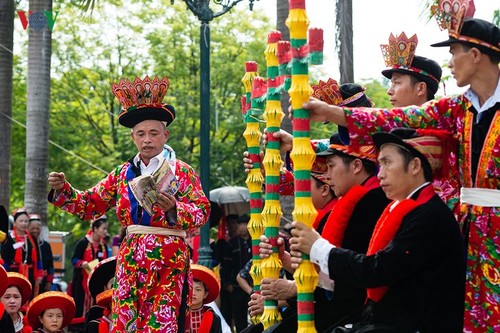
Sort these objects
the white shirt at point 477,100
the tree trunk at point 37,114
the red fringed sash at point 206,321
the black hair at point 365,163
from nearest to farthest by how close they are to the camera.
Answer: the white shirt at point 477,100 → the black hair at point 365,163 → the red fringed sash at point 206,321 → the tree trunk at point 37,114

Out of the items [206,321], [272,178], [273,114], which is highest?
[273,114]

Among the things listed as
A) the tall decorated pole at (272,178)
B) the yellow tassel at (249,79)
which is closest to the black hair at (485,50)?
the tall decorated pole at (272,178)

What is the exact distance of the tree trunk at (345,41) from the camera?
13.6 metres

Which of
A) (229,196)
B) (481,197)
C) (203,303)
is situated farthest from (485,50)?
(229,196)

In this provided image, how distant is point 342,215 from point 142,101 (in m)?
2.53

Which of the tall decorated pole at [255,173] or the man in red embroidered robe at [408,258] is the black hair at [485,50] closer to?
the man in red embroidered robe at [408,258]

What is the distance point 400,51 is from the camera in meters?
6.89

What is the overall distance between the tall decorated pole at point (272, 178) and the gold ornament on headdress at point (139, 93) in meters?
1.21

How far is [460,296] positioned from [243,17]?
2590 centimetres

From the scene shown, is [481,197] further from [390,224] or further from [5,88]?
[5,88]

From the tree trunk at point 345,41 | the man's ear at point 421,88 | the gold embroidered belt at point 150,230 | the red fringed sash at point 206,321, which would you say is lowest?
the red fringed sash at point 206,321

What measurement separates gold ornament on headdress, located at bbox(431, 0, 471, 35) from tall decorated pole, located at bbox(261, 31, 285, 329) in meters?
1.58

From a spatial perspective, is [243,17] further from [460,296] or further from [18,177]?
[460,296]

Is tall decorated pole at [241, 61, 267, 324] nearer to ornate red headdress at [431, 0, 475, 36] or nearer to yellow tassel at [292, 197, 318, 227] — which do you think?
yellow tassel at [292, 197, 318, 227]
